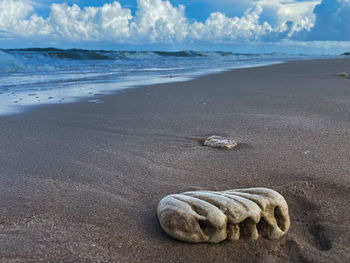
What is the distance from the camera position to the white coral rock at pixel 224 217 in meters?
1.75

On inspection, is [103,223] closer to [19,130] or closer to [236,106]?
[19,130]

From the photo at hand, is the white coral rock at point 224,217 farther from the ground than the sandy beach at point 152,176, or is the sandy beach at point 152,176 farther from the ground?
the white coral rock at point 224,217

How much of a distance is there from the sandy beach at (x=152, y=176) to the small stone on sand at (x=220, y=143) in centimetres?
10

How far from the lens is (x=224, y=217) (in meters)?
1.75

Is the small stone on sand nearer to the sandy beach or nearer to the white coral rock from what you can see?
the sandy beach

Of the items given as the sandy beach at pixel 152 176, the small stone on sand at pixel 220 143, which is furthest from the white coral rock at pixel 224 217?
the small stone on sand at pixel 220 143

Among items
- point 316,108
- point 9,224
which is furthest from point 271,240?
point 316,108

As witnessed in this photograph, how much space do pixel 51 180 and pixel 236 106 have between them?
145 inches

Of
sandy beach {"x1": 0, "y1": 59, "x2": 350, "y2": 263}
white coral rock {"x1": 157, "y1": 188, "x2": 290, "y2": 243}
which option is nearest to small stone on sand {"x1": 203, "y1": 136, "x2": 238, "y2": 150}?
sandy beach {"x1": 0, "y1": 59, "x2": 350, "y2": 263}

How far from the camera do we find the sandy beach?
174 centimetres

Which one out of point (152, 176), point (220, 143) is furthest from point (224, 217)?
point (220, 143)

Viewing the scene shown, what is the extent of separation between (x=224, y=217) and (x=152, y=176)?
104 cm

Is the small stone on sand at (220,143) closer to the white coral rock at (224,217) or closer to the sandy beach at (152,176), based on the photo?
the sandy beach at (152,176)

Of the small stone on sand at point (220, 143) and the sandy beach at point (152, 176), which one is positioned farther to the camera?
the small stone on sand at point (220, 143)
